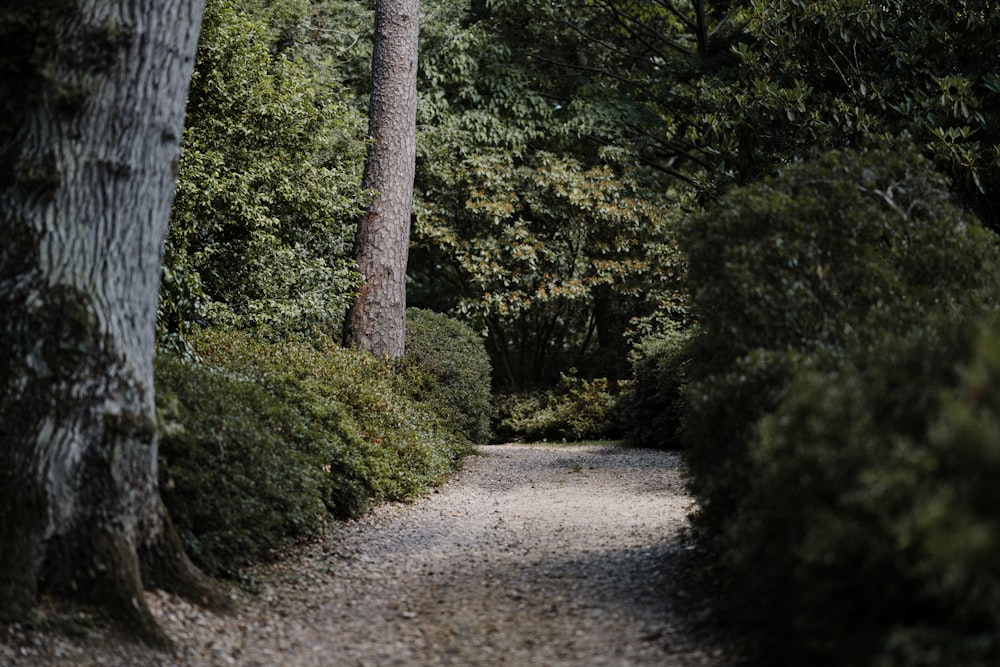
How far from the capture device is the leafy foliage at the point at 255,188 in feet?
29.7

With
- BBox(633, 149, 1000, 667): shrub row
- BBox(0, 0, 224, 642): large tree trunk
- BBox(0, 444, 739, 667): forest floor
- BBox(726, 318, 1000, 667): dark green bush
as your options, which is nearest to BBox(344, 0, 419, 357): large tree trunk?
BBox(0, 444, 739, 667): forest floor

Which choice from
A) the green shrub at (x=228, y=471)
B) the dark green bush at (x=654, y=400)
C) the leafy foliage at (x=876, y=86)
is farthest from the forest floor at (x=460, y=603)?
the dark green bush at (x=654, y=400)

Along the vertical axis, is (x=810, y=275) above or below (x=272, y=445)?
above

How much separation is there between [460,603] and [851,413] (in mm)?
2662

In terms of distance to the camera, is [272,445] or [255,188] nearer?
[272,445]

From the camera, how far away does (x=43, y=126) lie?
3684mm

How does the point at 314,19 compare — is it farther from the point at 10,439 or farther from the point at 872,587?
the point at 872,587

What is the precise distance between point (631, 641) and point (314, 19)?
42.8 ft

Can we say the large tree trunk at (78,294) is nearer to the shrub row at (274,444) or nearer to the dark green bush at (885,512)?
the shrub row at (274,444)

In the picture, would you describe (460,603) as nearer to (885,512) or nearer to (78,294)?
(78,294)

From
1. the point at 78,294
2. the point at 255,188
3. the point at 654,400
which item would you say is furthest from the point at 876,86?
the point at 654,400

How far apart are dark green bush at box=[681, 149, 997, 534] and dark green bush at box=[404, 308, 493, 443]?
670 centimetres

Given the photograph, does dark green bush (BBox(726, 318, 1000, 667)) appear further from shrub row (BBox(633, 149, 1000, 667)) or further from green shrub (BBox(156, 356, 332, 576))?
green shrub (BBox(156, 356, 332, 576))

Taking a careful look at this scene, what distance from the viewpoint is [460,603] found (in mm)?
4703
